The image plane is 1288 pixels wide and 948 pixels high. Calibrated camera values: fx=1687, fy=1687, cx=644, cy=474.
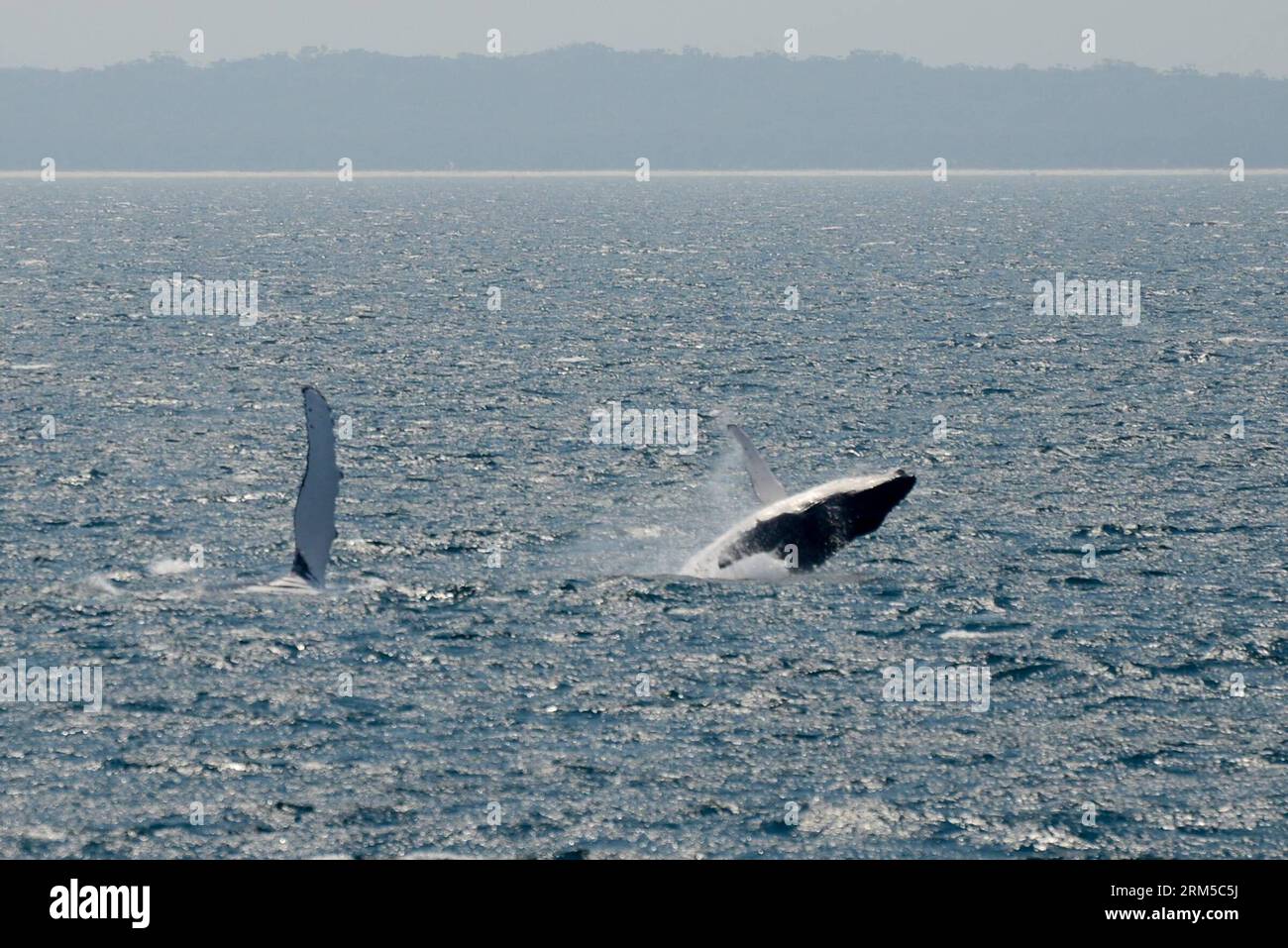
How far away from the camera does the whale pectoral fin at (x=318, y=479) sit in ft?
Result: 94.1

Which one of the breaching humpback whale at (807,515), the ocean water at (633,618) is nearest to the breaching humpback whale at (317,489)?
the ocean water at (633,618)

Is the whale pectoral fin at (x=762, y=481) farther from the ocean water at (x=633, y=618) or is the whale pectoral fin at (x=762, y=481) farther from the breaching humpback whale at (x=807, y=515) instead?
the ocean water at (x=633, y=618)

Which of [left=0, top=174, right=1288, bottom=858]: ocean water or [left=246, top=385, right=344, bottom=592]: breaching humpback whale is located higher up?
[left=246, top=385, right=344, bottom=592]: breaching humpback whale

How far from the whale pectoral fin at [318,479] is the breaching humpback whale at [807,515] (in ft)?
23.8

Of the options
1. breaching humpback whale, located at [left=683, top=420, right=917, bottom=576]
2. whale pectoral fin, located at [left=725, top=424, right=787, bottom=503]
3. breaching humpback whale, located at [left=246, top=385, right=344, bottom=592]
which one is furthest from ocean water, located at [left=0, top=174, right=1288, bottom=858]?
whale pectoral fin, located at [left=725, top=424, right=787, bottom=503]

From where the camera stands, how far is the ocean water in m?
26.6

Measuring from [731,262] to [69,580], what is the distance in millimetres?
132648

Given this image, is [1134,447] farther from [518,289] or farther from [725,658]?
[518,289]

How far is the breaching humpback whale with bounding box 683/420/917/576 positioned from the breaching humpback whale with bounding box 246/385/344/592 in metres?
7.29

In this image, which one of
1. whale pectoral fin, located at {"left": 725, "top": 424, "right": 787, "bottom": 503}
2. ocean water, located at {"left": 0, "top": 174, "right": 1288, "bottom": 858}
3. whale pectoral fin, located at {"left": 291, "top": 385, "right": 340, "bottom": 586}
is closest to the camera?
ocean water, located at {"left": 0, "top": 174, "right": 1288, "bottom": 858}

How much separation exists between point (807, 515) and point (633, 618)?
4778 millimetres

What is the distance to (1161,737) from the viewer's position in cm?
2980

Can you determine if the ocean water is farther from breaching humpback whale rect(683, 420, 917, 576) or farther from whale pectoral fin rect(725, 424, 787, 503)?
whale pectoral fin rect(725, 424, 787, 503)
